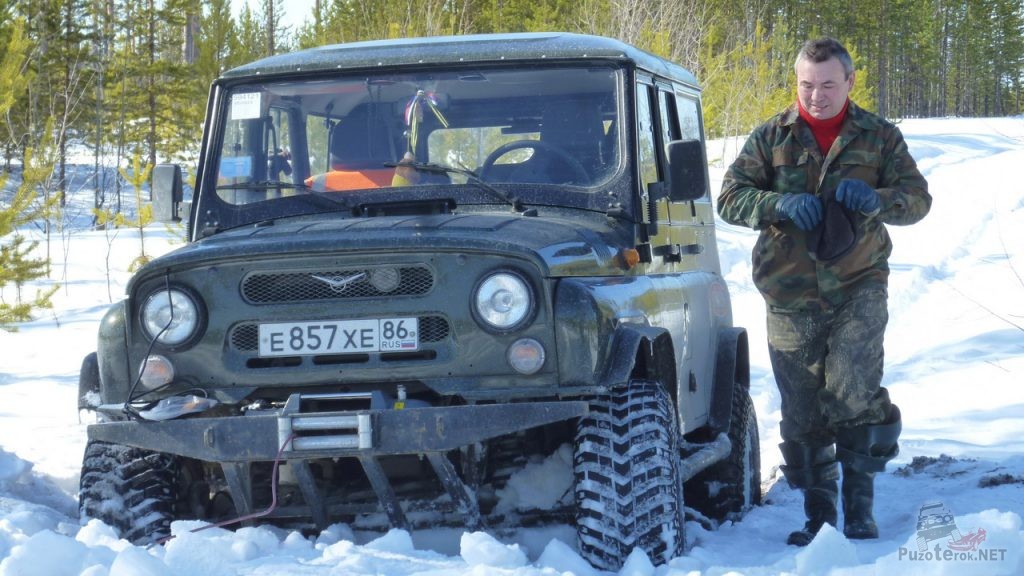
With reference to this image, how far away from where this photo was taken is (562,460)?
13.6 ft

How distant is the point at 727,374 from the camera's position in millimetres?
5754

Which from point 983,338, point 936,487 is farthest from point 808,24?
point 936,487

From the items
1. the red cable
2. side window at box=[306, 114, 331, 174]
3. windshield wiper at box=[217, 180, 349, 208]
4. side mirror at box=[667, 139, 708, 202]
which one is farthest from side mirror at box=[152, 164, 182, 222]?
side mirror at box=[667, 139, 708, 202]

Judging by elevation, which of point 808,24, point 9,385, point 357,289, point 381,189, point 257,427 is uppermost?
point 808,24

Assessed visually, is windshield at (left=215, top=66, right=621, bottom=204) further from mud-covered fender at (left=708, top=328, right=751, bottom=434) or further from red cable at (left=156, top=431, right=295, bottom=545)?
mud-covered fender at (left=708, top=328, right=751, bottom=434)

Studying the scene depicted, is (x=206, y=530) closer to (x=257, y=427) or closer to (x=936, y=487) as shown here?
(x=257, y=427)

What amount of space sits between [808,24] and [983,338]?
60.0 metres

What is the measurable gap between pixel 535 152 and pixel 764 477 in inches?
122

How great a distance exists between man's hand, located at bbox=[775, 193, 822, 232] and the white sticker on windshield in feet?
6.91

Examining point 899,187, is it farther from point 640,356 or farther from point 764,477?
point 764,477

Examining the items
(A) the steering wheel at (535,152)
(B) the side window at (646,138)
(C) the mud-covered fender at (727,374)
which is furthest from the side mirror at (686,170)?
(C) the mud-covered fender at (727,374)

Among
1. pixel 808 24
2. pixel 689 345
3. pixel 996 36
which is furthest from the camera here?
pixel 996 36

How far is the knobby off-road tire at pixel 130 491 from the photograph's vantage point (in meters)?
3.98

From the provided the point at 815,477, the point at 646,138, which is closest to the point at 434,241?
the point at 646,138
